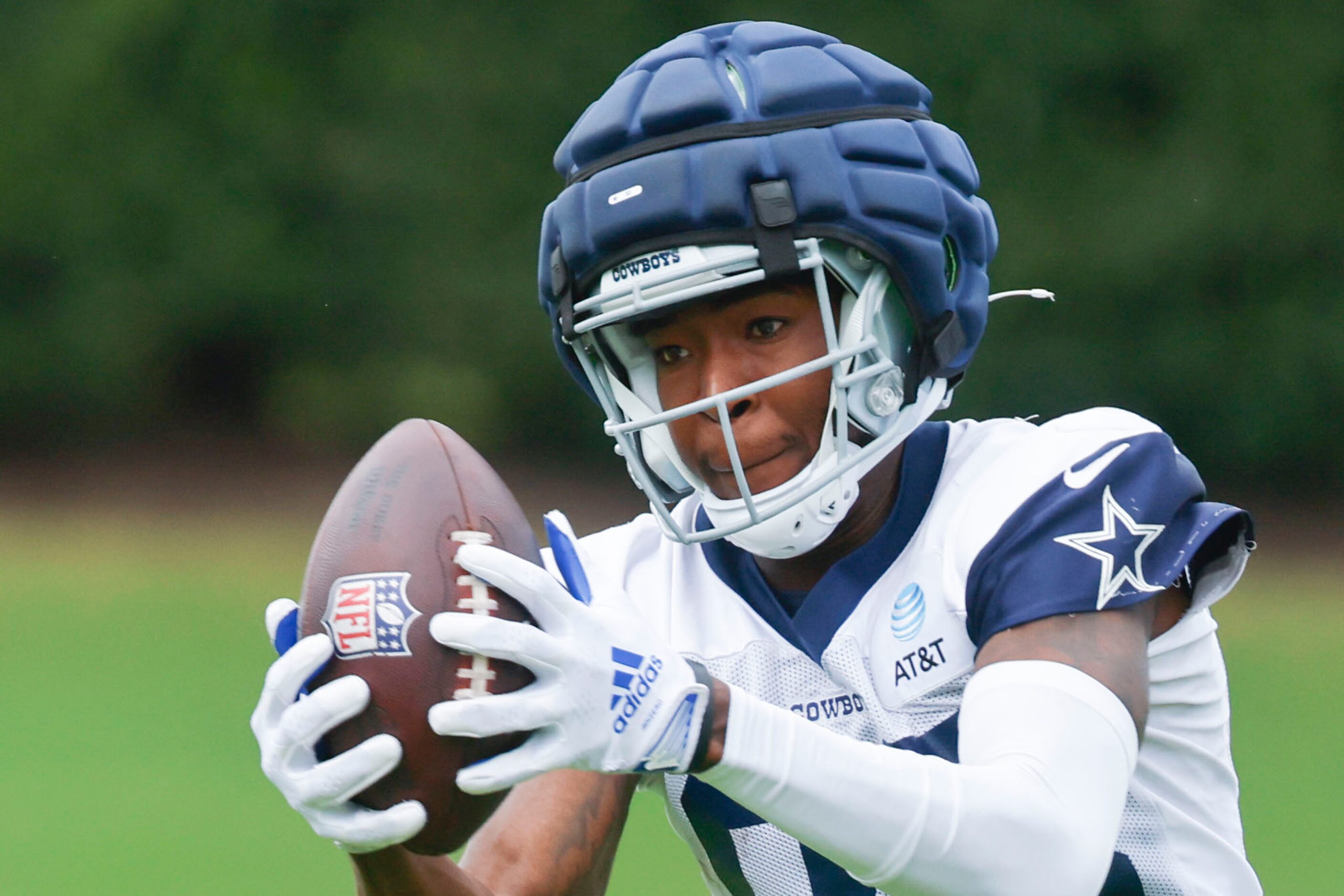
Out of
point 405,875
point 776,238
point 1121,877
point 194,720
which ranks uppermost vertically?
point 776,238

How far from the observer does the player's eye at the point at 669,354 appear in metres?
2.46

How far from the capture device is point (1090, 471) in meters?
2.24

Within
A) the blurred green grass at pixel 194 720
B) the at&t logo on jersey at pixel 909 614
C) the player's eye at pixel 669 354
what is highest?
the player's eye at pixel 669 354

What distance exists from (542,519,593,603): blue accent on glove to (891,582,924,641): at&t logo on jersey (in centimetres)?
51

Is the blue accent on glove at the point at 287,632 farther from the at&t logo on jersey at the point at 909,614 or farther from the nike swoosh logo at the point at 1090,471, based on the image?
the nike swoosh logo at the point at 1090,471

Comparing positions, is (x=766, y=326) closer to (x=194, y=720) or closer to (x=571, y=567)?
(x=571, y=567)

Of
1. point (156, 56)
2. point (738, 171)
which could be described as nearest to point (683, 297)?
point (738, 171)

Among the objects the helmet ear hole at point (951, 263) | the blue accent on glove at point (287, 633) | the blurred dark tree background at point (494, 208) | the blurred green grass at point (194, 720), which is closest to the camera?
the blue accent on glove at point (287, 633)

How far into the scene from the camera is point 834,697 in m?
2.36

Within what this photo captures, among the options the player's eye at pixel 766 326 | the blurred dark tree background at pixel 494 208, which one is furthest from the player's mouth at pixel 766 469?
the blurred dark tree background at pixel 494 208

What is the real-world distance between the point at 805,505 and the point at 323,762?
731 mm

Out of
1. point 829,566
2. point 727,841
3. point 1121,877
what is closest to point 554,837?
point 727,841

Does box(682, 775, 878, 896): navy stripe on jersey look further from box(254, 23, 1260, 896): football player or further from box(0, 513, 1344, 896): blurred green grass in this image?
box(0, 513, 1344, 896): blurred green grass

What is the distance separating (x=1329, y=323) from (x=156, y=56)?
6583 mm
